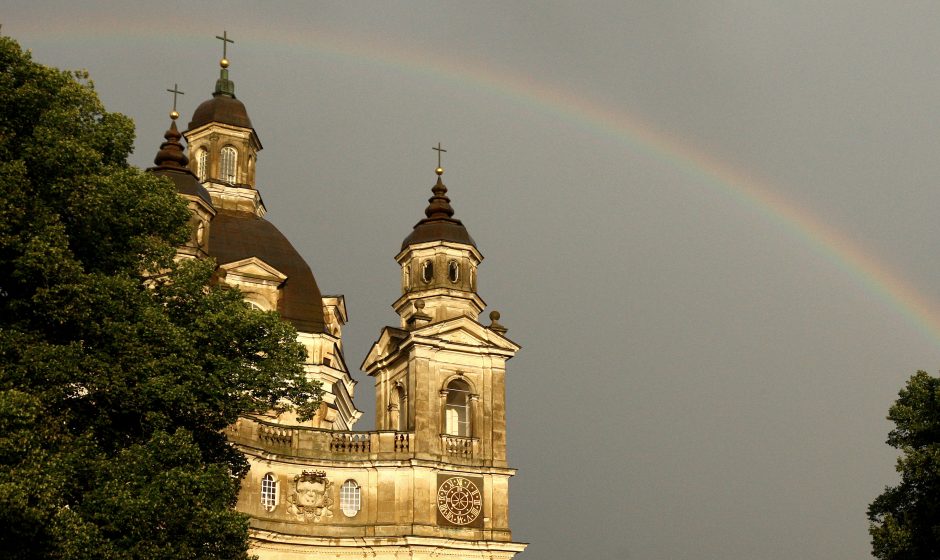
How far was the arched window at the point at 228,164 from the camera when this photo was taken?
57875 mm

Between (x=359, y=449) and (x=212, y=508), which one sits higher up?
(x=359, y=449)

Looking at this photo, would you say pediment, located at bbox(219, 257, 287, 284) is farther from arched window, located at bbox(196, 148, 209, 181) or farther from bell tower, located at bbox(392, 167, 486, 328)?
arched window, located at bbox(196, 148, 209, 181)

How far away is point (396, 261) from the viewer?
5194 cm

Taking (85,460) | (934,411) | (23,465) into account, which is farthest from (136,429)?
(934,411)

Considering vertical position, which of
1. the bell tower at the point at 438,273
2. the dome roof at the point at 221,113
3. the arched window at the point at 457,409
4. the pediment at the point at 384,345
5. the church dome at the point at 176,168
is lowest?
the arched window at the point at 457,409

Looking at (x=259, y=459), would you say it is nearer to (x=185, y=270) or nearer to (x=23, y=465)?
(x=185, y=270)

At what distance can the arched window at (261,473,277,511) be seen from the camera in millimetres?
43844

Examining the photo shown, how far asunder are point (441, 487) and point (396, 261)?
1110 centimetres

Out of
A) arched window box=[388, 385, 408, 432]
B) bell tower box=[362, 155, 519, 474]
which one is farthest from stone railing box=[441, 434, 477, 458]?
arched window box=[388, 385, 408, 432]

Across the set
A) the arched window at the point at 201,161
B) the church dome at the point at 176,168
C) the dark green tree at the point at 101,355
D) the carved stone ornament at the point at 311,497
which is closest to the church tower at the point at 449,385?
the carved stone ornament at the point at 311,497

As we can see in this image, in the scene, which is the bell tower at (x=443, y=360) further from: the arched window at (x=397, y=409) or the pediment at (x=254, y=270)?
the pediment at (x=254, y=270)

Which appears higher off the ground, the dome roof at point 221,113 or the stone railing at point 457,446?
the dome roof at point 221,113

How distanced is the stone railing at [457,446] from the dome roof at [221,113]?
69.8 feet

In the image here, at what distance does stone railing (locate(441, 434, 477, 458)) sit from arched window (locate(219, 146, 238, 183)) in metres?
19.0
